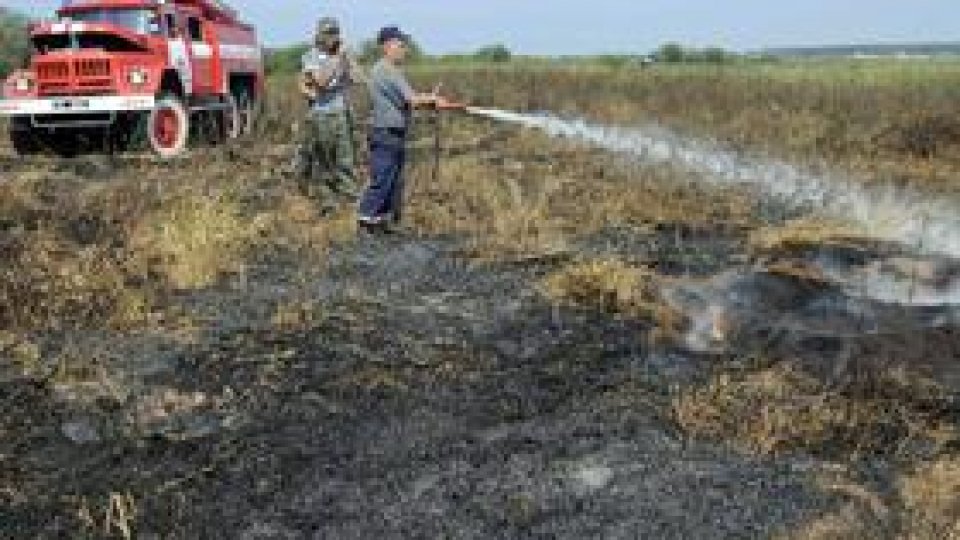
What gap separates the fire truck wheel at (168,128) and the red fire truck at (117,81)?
0.01 m

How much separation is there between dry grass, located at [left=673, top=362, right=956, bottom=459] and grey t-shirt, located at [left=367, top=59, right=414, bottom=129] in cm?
458

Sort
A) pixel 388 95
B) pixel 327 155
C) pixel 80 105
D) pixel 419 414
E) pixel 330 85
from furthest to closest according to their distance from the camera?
pixel 80 105 < pixel 327 155 < pixel 330 85 < pixel 388 95 < pixel 419 414

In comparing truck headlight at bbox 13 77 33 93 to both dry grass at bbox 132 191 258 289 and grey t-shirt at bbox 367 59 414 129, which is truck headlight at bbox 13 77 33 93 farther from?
grey t-shirt at bbox 367 59 414 129

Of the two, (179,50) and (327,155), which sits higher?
(179,50)

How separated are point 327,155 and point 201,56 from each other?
6078mm

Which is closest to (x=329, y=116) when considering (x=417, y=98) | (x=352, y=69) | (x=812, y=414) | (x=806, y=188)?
(x=352, y=69)

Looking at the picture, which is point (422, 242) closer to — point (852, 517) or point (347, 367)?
point (347, 367)

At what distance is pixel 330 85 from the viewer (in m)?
12.2

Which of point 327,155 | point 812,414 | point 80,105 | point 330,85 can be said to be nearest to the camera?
point 812,414

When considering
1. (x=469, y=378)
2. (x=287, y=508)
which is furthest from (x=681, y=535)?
(x=469, y=378)

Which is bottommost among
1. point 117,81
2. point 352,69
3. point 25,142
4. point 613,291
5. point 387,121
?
point 613,291

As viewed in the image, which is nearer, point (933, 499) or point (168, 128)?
point (933, 499)

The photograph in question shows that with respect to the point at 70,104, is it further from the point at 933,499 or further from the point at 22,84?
the point at 933,499

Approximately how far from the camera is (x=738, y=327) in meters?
8.35
